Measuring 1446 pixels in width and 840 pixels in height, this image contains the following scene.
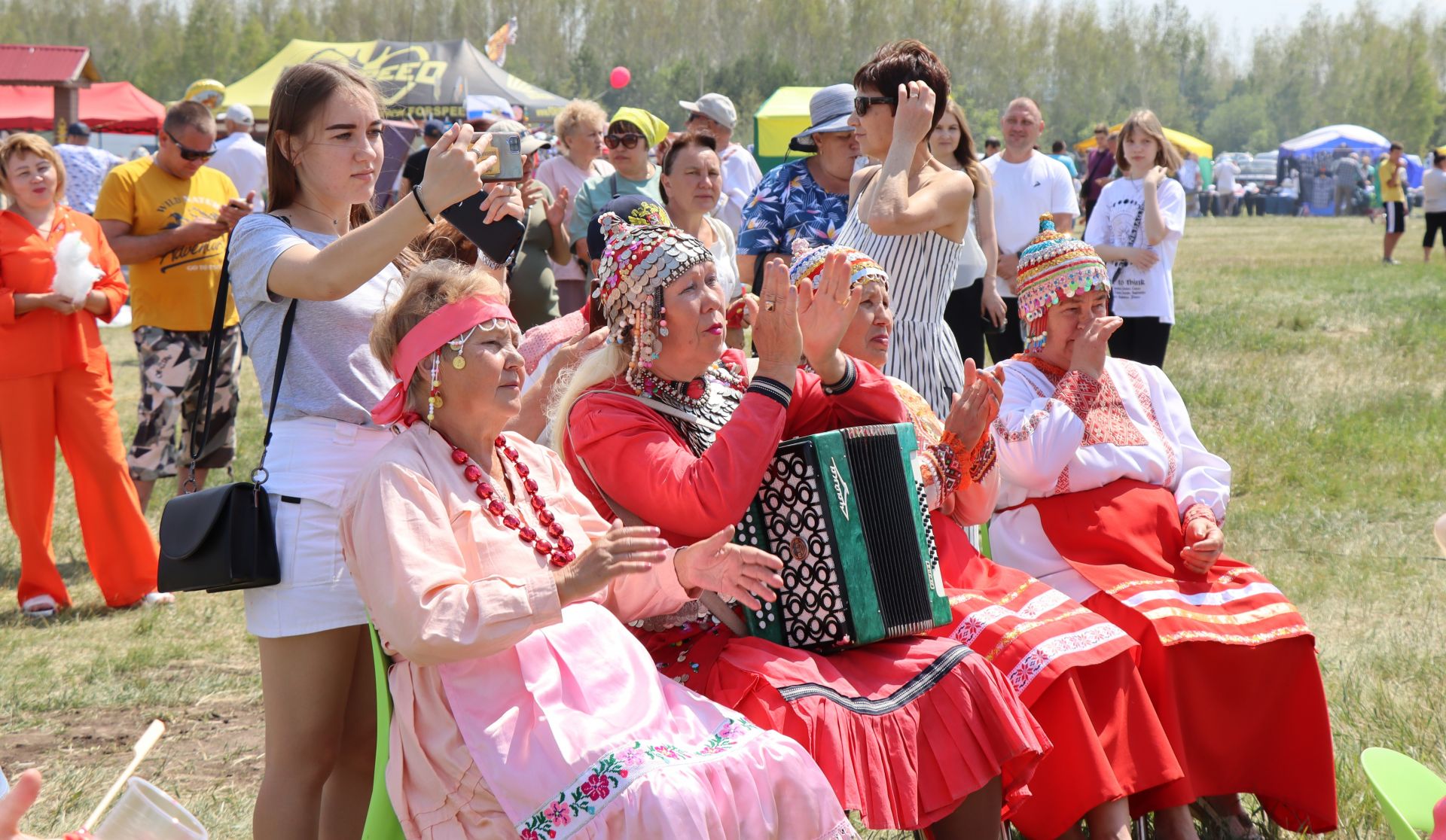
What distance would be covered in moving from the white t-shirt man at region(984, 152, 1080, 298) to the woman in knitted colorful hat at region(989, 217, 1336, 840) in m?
4.29

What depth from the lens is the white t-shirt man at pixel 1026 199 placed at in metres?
8.10

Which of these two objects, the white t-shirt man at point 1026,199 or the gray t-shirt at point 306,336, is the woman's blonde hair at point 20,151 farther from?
the white t-shirt man at point 1026,199

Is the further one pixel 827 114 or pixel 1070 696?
pixel 827 114

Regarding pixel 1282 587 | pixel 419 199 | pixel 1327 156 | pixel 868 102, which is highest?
pixel 1327 156

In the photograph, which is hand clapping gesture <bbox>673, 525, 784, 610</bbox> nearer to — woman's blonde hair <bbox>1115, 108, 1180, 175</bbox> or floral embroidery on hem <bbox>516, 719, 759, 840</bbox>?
floral embroidery on hem <bbox>516, 719, 759, 840</bbox>

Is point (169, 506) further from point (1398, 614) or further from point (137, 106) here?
point (137, 106)

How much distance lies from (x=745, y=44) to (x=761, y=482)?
87.1 meters

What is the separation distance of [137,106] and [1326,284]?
85.3 ft

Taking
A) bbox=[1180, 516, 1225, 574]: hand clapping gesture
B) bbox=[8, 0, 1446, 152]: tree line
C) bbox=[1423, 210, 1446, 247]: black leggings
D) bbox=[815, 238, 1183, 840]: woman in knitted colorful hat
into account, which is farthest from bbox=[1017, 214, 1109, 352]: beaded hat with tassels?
bbox=[8, 0, 1446, 152]: tree line

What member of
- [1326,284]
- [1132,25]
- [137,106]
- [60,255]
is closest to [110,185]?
→ [60,255]

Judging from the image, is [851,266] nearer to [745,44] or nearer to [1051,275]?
[1051,275]

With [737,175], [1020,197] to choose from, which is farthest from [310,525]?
[737,175]

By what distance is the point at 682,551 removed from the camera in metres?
2.73

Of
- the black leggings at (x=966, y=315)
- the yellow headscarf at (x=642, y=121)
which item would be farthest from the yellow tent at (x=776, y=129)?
the black leggings at (x=966, y=315)
